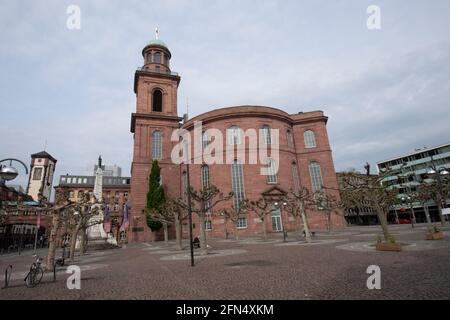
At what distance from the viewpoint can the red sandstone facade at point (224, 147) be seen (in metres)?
41.1

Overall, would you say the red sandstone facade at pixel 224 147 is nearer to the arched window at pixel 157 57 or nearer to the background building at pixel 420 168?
the arched window at pixel 157 57

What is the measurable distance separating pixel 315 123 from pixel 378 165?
159 feet

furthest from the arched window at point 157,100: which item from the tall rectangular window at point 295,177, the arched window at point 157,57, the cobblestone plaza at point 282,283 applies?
the cobblestone plaza at point 282,283

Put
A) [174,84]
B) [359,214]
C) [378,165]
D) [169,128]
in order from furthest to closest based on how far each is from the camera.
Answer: [378,165] → [359,214] → [174,84] → [169,128]

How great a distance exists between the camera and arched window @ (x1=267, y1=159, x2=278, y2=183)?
42750mm

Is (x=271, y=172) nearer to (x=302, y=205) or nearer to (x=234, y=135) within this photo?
(x=234, y=135)

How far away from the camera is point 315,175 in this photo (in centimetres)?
4725

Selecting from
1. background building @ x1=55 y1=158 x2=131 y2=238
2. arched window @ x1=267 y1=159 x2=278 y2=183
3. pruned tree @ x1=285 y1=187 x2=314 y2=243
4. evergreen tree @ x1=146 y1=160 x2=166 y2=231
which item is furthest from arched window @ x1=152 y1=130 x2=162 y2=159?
background building @ x1=55 y1=158 x2=131 y2=238

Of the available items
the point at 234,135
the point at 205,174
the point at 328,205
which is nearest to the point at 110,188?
the point at 205,174

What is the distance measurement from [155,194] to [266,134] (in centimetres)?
2175
